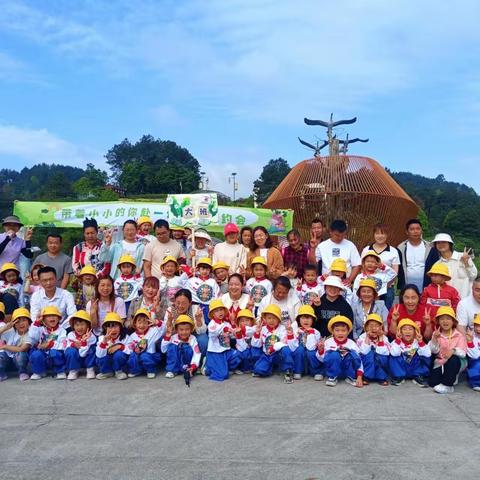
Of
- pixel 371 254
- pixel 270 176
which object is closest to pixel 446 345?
pixel 371 254

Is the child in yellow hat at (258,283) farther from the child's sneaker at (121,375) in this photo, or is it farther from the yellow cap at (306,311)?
the child's sneaker at (121,375)

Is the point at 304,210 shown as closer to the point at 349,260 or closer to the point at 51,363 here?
the point at 349,260

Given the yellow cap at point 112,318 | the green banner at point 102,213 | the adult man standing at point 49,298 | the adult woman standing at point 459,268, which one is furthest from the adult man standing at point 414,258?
the adult man standing at point 49,298

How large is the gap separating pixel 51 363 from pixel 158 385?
1.28 metres

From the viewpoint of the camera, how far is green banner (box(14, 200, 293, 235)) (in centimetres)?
779

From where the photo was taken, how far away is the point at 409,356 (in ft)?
17.2

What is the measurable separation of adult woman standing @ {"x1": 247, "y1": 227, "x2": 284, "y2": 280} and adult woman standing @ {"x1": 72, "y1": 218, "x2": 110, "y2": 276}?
1.91 m

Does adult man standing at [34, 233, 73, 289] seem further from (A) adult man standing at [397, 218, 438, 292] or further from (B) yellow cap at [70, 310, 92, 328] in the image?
(A) adult man standing at [397, 218, 438, 292]

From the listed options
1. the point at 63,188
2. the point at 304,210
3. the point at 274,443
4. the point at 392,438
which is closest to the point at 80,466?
the point at 274,443

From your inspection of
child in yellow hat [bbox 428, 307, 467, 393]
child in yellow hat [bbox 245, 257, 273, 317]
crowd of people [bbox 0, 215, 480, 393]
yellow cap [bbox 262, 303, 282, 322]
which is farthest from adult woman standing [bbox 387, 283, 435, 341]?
child in yellow hat [bbox 245, 257, 273, 317]

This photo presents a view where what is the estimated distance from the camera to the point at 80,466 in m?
3.39

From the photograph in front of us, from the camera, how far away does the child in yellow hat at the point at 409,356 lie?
205 inches

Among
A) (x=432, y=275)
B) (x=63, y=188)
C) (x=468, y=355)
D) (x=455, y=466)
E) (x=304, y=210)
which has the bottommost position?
(x=455, y=466)

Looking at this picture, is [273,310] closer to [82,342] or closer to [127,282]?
[127,282]
